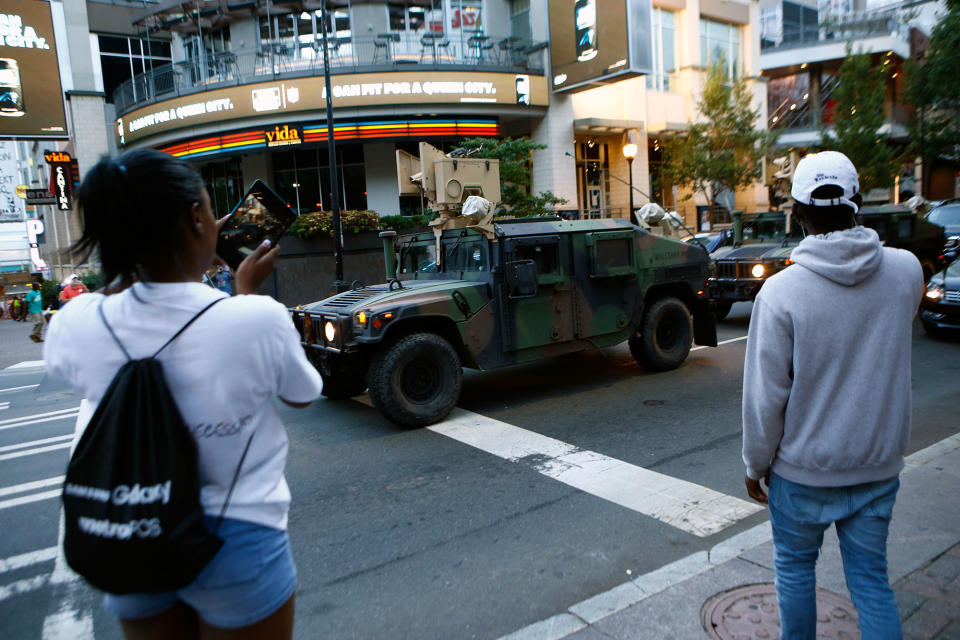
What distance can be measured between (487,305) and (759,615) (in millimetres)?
4417

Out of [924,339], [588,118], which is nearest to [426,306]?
[924,339]

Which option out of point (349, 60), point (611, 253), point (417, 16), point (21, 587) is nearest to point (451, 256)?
point (611, 253)

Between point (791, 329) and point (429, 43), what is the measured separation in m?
21.1

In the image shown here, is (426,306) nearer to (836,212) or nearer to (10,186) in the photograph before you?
(836,212)

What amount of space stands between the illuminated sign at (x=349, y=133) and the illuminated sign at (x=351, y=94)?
56 cm

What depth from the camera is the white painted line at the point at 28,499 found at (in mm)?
5105

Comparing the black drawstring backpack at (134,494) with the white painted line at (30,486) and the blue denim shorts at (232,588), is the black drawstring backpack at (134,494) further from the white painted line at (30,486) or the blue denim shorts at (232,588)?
the white painted line at (30,486)

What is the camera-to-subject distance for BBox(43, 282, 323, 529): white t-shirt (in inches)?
58.9

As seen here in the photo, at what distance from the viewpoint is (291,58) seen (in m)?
21.6

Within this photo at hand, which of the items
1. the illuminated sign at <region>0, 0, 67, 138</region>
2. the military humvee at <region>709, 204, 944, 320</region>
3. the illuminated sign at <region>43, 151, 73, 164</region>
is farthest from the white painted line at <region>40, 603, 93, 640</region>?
the illuminated sign at <region>0, 0, 67, 138</region>

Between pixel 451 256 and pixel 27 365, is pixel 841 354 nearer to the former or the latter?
pixel 451 256

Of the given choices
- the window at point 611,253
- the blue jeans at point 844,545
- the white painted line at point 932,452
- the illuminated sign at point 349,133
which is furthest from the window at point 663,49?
the blue jeans at point 844,545

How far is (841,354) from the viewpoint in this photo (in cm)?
214

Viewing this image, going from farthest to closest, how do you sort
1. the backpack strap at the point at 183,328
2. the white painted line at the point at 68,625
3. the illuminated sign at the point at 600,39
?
the illuminated sign at the point at 600,39 < the white painted line at the point at 68,625 < the backpack strap at the point at 183,328
